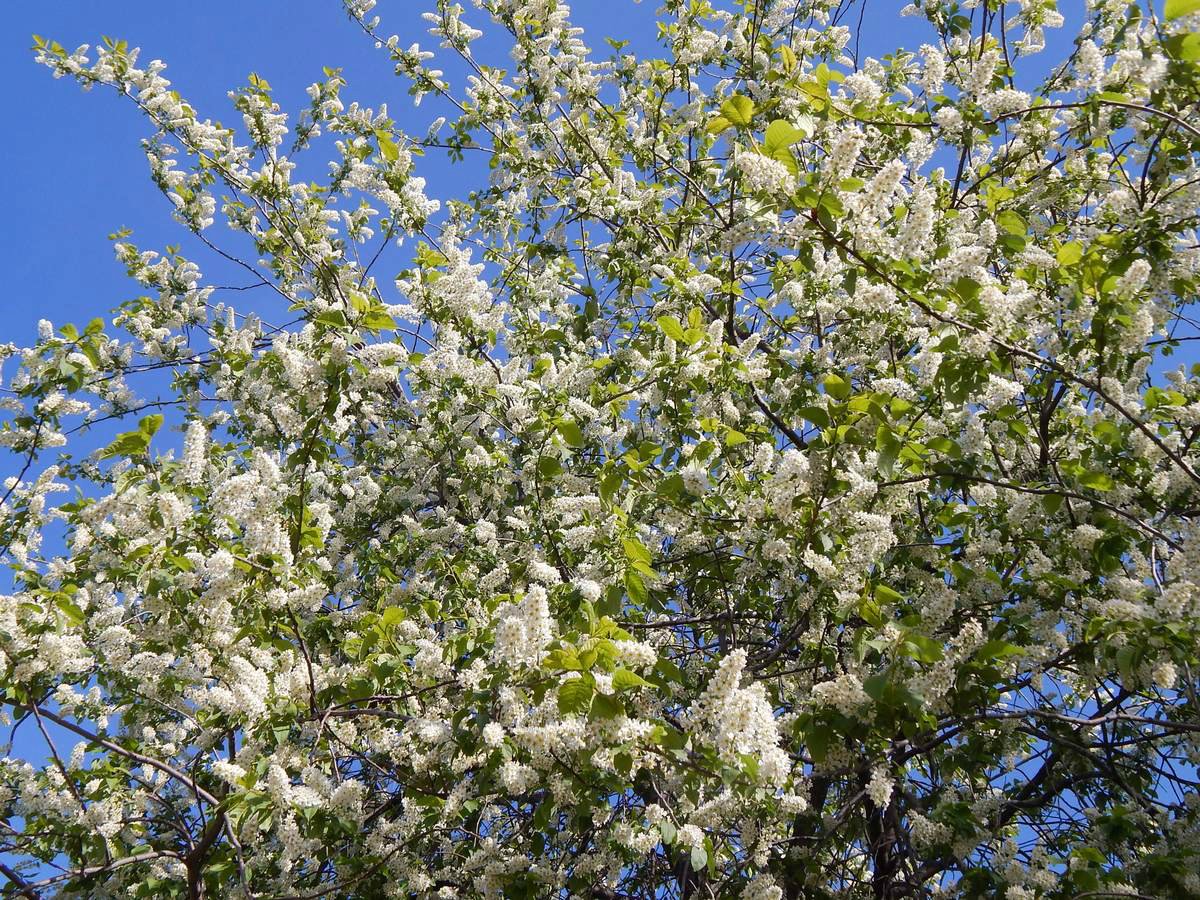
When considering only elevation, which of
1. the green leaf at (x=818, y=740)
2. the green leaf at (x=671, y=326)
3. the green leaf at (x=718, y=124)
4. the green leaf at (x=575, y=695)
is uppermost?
the green leaf at (x=718, y=124)

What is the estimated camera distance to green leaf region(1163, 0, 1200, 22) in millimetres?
2758

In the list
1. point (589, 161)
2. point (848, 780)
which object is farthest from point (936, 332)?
point (589, 161)

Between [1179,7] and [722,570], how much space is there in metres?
2.94

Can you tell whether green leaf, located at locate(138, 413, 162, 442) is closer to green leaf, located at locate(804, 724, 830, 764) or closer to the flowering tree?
the flowering tree

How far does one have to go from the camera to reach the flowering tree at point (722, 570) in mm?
3133

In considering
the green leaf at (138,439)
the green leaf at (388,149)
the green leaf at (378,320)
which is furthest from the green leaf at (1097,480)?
the green leaf at (388,149)

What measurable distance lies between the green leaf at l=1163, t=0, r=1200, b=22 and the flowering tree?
26cm

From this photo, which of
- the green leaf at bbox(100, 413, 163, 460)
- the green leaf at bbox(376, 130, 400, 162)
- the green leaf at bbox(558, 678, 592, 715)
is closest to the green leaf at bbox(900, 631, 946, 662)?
the green leaf at bbox(558, 678, 592, 715)

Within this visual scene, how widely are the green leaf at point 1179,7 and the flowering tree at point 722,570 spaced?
10.4 inches

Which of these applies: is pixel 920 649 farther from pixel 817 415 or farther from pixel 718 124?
pixel 718 124

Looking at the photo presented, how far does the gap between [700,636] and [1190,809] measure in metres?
2.69

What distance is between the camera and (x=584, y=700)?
2.73 m

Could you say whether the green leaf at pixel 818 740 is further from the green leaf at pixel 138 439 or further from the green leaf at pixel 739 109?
the green leaf at pixel 138 439

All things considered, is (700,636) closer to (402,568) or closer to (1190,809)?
(402,568)
